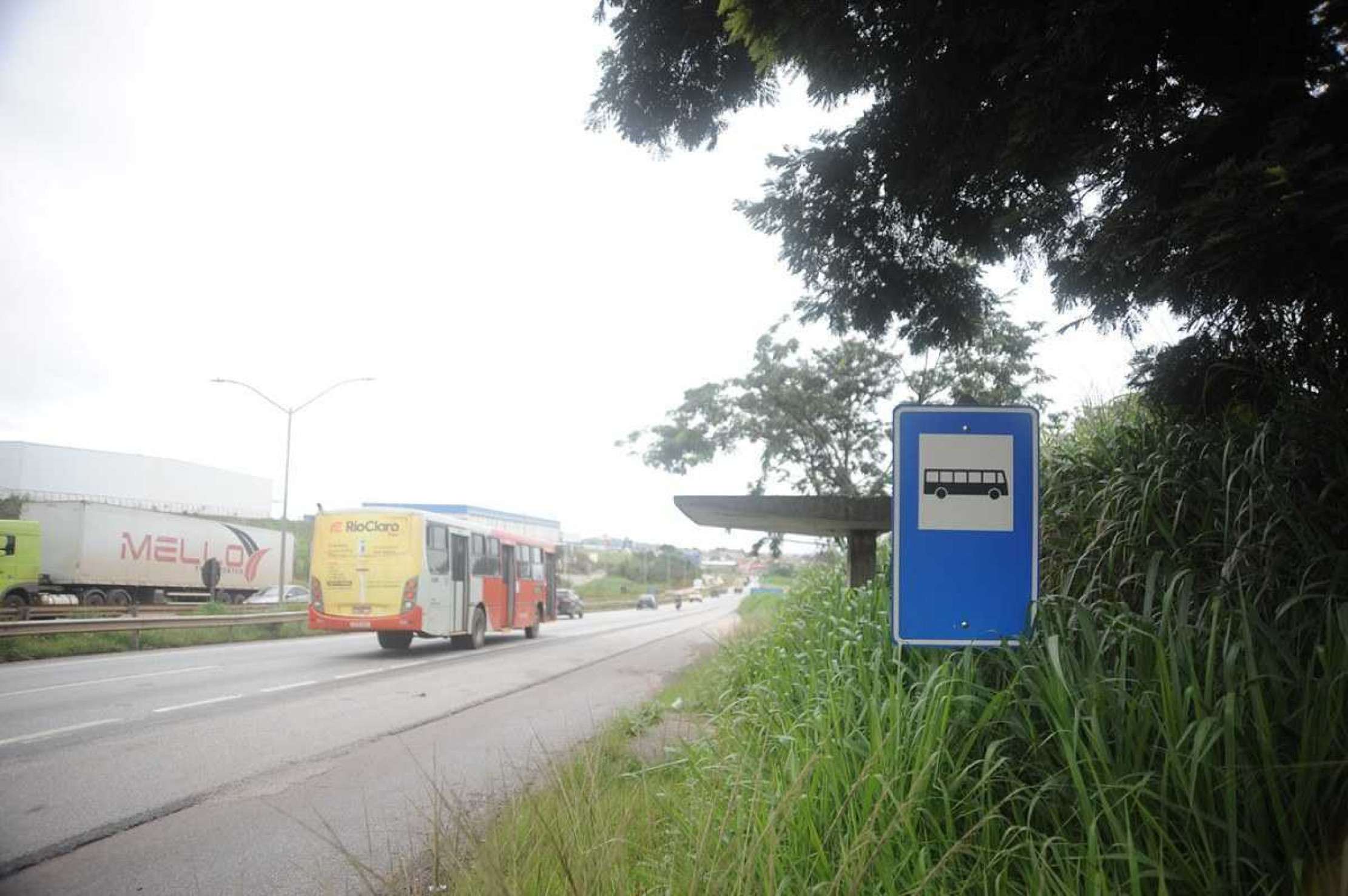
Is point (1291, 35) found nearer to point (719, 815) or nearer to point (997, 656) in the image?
point (997, 656)

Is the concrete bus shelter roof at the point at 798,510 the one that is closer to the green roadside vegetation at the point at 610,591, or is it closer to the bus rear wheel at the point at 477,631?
the bus rear wheel at the point at 477,631

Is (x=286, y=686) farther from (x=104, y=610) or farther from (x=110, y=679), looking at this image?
(x=104, y=610)

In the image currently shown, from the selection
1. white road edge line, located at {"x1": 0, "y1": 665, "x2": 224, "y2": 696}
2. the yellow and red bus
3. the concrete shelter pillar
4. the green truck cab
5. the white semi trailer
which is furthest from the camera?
the white semi trailer

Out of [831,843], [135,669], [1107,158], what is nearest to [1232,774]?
[831,843]

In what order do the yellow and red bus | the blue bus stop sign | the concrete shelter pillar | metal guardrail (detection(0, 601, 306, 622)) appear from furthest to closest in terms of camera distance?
metal guardrail (detection(0, 601, 306, 622)) → the yellow and red bus → the concrete shelter pillar → the blue bus stop sign

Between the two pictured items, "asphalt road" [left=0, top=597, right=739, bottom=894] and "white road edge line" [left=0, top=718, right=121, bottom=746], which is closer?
"asphalt road" [left=0, top=597, right=739, bottom=894]

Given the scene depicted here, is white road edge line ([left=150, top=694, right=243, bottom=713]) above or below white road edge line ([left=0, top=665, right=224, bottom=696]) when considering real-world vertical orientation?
above

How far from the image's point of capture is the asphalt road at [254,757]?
4.66m

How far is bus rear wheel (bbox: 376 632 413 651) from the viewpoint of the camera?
18688 millimetres

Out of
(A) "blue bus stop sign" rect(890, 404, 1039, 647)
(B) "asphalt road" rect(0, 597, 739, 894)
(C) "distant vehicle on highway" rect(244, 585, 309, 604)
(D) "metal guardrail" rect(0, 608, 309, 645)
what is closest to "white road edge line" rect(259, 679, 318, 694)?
(B) "asphalt road" rect(0, 597, 739, 894)

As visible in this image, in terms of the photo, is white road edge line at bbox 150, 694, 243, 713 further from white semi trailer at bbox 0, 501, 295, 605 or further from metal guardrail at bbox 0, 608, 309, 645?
white semi trailer at bbox 0, 501, 295, 605

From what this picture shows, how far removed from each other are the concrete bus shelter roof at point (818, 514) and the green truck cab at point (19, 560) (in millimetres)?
26212

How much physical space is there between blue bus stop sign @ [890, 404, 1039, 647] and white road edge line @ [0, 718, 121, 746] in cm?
825

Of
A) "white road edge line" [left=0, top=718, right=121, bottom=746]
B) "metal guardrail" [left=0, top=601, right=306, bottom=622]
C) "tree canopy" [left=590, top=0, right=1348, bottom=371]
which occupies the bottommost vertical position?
"metal guardrail" [left=0, top=601, right=306, bottom=622]
